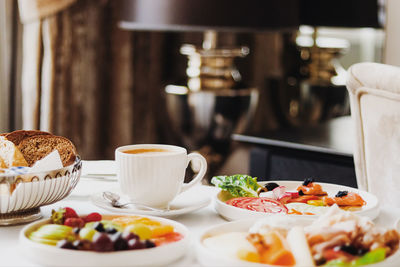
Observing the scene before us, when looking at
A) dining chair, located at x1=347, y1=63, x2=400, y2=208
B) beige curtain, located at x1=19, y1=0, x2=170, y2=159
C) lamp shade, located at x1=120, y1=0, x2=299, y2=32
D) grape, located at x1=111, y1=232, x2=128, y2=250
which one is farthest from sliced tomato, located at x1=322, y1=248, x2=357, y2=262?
beige curtain, located at x1=19, y1=0, x2=170, y2=159

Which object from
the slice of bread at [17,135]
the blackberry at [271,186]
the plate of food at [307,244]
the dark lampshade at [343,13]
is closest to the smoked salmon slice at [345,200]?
the blackberry at [271,186]

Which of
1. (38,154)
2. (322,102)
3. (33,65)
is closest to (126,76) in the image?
(33,65)

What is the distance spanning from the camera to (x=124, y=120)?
3484mm

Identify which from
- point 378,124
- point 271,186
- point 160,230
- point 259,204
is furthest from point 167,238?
point 378,124

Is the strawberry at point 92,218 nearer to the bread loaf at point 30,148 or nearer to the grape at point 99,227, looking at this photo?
the grape at point 99,227

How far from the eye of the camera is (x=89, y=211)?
1.08 meters

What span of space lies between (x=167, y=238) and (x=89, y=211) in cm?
27

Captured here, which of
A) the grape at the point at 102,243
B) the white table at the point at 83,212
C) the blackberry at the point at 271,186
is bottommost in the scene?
the white table at the point at 83,212

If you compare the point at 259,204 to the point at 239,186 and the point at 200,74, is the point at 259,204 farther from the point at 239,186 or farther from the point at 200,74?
the point at 200,74

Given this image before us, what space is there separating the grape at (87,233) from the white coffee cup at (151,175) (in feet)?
0.75

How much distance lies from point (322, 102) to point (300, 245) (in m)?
2.72

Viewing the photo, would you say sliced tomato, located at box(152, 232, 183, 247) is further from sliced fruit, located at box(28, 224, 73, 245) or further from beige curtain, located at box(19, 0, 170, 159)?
beige curtain, located at box(19, 0, 170, 159)

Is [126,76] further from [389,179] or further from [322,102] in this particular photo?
[389,179]

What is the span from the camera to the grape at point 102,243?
2.51 ft
